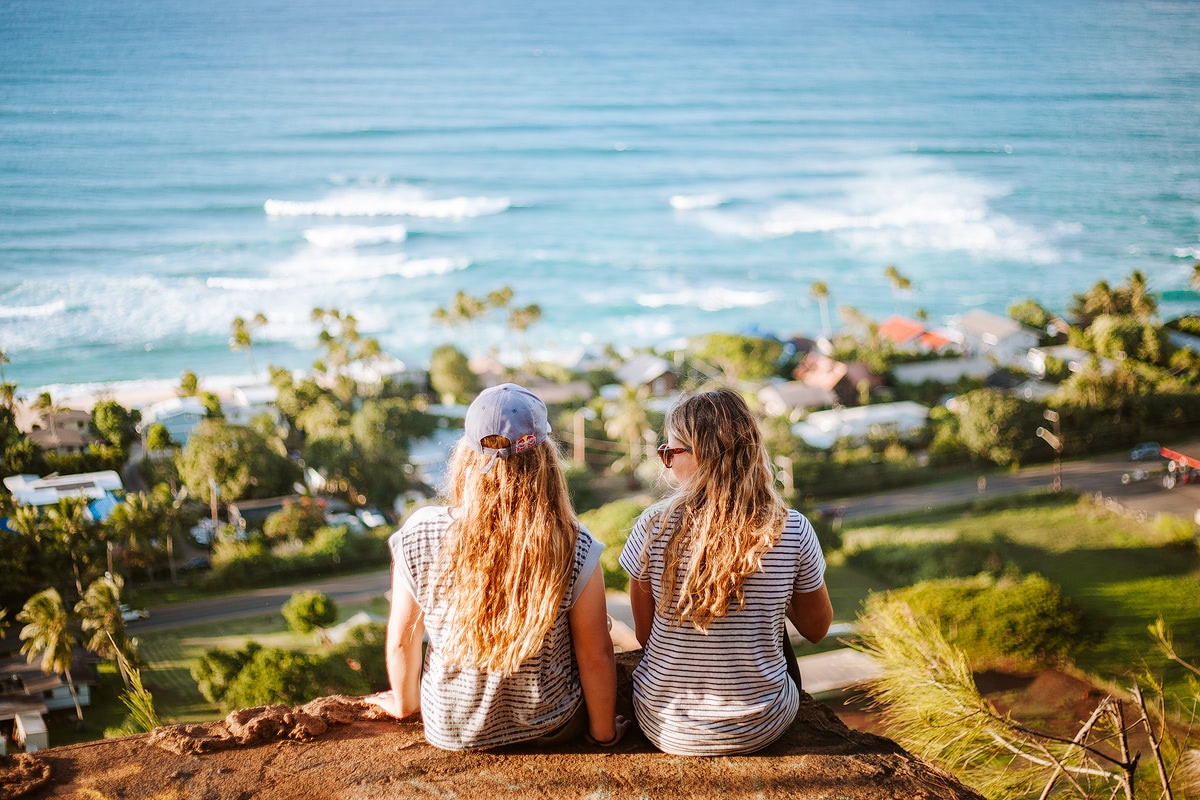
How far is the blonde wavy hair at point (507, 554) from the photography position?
1489mm

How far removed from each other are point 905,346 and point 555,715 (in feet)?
70.3

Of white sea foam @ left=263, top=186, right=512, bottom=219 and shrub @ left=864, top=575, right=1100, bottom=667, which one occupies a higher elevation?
white sea foam @ left=263, top=186, right=512, bottom=219

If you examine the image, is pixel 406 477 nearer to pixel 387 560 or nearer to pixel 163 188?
pixel 387 560

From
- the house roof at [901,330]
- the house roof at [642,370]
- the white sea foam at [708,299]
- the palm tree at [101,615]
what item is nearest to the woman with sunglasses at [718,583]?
the palm tree at [101,615]

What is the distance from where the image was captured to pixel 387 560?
11.5m

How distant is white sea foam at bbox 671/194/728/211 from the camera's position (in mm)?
27000

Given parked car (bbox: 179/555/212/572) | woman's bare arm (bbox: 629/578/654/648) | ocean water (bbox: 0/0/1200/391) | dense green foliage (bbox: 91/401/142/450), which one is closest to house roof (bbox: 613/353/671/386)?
ocean water (bbox: 0/0/1200/391)

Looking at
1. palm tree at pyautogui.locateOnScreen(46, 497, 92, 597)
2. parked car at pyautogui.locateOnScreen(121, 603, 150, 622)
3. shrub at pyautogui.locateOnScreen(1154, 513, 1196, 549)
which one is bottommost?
shrub at pyautogui.locateOnScreen(1154, 513, 1196, 549)

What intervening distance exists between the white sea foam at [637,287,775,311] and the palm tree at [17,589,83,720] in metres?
18.8

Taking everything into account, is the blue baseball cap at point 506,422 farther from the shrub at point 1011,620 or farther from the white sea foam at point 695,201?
the white sea foam at point 695,201

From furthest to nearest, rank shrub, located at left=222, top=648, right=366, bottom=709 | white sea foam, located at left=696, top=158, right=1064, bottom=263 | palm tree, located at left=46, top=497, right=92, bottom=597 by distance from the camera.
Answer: white sea foam, located at left=696, top=158, right=1064, bottom=263
shrub, located at left=222, top=648, right=366, bottom=709
palm tree, located at left=46, top=497, right=92, bottom=597

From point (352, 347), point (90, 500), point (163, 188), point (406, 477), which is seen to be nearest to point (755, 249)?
point (352, 347)

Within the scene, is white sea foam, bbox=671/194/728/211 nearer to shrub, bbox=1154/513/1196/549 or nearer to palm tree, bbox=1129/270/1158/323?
palm tree, bbox=1129/270/1158/323

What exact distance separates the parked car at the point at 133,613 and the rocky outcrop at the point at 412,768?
7.21 m
